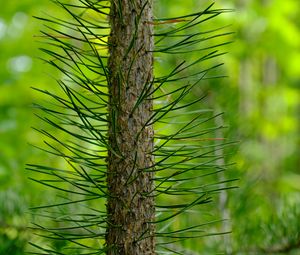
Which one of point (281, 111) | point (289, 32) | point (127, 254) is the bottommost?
point (127, 254)

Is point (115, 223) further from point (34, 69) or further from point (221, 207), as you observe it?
point (34, 69)

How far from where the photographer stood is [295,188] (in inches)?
157

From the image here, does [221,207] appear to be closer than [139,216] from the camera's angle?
No

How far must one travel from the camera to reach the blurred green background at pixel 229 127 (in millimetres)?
987

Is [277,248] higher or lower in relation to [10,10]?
lower

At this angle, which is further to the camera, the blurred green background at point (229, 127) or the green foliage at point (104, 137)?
the blurred green background at point (229, 127)

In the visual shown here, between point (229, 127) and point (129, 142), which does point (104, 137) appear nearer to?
point (129, 142)

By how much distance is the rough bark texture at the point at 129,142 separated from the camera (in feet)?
1.86

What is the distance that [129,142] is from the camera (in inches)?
22.4

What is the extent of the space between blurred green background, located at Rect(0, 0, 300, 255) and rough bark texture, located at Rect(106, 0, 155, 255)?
0.29ft

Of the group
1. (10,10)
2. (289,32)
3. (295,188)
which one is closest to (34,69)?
(10,10)

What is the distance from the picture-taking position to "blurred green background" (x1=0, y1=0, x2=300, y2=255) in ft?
3.24

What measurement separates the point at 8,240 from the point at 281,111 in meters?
4.76

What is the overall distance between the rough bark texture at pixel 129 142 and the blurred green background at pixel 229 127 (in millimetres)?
89
